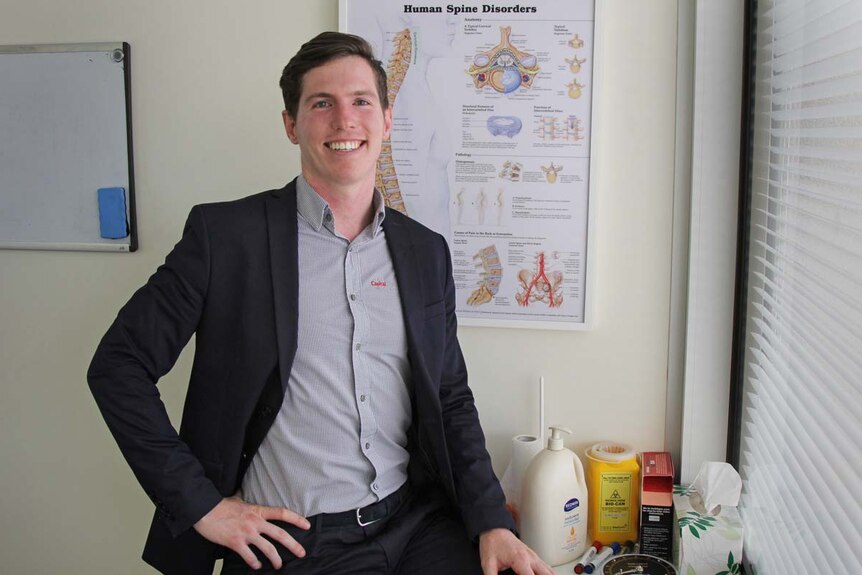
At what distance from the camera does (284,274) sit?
60.3 inches

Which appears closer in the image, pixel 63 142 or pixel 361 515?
pixel 361 515

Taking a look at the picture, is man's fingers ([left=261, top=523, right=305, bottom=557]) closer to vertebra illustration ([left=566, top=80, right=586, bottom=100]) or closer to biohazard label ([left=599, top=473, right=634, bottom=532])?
biohazard label ([left=599, top=473, right=634, bottom=532])

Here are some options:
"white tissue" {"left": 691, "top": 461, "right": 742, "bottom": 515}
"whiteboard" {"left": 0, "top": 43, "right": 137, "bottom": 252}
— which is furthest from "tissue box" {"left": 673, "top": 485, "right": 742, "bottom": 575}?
"whiteboard" {"left": 0, "top": 43, "right": 137, "bottom": 252}

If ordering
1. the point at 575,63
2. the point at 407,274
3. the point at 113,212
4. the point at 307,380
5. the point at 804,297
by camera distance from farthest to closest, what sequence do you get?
the point at 113,212
the point at 575,63
the point at 407,274
the point at 307,380
the point at 804,297

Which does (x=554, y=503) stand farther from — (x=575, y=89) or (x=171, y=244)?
A: (x=171, y=244)

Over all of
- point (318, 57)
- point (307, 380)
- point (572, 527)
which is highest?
Answer: point (318, 57)

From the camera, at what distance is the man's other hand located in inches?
59.6

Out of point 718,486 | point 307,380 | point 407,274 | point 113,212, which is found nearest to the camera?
point 307,380

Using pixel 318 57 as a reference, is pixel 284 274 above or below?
below

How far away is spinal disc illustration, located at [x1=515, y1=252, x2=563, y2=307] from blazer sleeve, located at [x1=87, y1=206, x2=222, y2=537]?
0.78 m

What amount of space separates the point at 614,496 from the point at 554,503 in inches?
7.4

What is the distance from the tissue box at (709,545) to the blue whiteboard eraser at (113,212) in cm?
152

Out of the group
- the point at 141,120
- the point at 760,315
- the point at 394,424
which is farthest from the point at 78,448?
the point at 760,315

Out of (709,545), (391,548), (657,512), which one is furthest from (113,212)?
(709,545)
